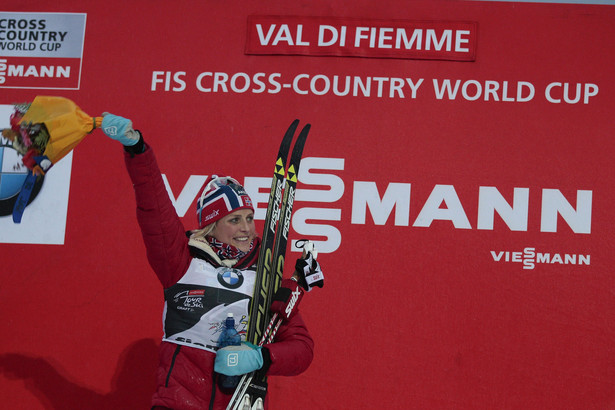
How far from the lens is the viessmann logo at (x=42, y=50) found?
14.8 feet

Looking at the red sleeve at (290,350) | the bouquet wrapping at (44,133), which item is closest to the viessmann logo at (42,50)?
the bouquet wrapping at (44,133)

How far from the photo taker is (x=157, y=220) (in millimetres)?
3178

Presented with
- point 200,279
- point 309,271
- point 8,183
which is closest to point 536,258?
point 309,271

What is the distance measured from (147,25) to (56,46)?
1.44 feet

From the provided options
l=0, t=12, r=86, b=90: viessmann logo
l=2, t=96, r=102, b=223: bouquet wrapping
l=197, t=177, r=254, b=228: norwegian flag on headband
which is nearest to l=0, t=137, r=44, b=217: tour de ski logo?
l=0, t=12, r=86, b=90: viessmann logo

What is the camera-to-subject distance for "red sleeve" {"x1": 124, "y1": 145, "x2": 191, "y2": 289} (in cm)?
313

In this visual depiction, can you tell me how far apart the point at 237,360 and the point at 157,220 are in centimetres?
52

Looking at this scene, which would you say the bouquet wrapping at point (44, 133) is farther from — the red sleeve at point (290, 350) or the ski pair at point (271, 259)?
the red sleeve at point (290, 350)

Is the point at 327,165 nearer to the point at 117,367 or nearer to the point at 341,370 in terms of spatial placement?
the point at 341,370

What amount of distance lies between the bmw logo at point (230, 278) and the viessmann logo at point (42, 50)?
5.27 ft

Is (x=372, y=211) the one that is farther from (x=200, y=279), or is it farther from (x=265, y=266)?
(x=200, y=279)

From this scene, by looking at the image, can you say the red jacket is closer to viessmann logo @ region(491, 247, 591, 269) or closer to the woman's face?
the woman's face

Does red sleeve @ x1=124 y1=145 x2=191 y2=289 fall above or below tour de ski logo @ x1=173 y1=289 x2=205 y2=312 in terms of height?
above

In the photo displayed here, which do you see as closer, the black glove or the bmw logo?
the bmw logo
